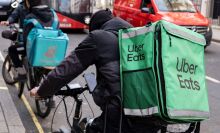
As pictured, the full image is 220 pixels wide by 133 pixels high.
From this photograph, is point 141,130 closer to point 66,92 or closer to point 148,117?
point 148,117

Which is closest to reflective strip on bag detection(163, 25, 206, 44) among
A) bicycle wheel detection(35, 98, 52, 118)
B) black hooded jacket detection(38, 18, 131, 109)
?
black hooded jacket detection(38, 18, 131, 109)

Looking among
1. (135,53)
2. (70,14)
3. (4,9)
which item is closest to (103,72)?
(135,53)

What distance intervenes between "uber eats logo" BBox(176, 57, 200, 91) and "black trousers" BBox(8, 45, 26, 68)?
4.43 metres

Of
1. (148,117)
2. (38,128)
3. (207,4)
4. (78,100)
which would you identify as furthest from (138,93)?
(207,4)

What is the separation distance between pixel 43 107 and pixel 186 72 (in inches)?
147

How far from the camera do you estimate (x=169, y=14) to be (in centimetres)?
1348

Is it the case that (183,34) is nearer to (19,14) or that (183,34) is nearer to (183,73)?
(183,73)

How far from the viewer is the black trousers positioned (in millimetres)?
6891

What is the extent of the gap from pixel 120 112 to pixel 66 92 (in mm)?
670

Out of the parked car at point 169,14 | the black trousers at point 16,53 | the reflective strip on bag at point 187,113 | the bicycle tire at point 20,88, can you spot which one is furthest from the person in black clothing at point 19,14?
the parked car at point 169,14

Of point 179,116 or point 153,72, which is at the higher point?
point 153,72

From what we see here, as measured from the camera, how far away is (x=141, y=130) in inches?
114

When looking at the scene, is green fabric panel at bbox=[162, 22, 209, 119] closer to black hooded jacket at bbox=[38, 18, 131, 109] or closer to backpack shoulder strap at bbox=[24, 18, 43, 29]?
black hooded jacket at bbox=[38, 18, 131, 109]

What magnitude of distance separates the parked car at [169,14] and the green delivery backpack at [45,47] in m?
7.25
